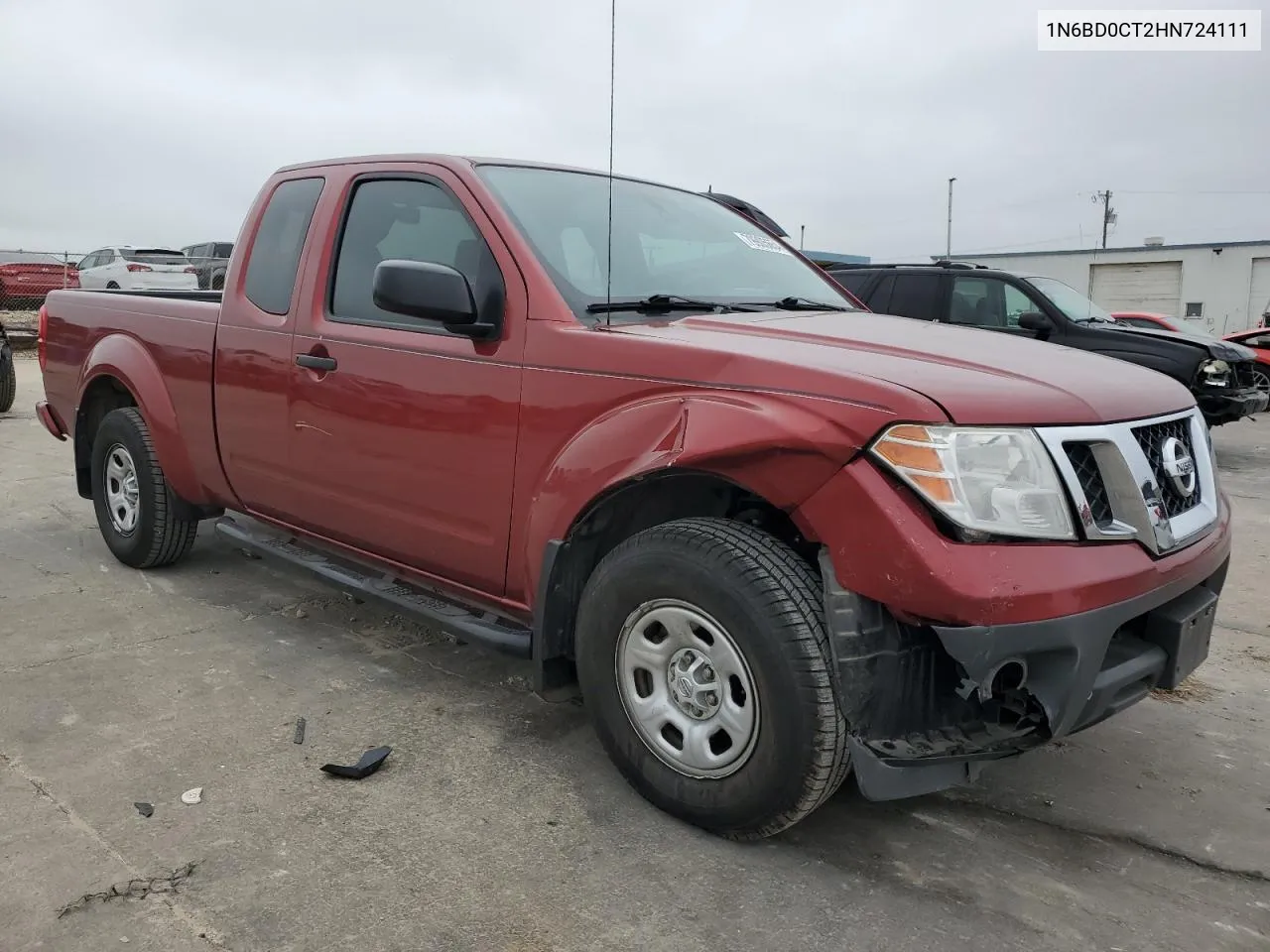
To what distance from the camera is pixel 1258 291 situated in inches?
1183

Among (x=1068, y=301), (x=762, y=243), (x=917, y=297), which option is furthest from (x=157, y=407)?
(x=1068, y=301)

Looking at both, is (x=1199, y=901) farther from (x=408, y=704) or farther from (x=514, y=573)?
(x=408, y=704)

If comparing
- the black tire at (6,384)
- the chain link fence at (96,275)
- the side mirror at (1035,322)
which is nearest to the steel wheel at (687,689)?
the side mirror at (1035,322)

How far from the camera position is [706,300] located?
10.6 ft

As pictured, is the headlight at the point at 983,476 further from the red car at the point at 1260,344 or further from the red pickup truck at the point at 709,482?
the red car at the point at 1260,344

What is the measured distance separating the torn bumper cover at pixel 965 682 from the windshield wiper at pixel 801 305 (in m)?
1.34

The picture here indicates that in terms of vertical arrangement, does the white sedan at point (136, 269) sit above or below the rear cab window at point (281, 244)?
above

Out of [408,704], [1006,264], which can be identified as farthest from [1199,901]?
[1006,264]

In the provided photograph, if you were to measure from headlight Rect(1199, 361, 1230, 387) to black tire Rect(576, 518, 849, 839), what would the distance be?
27.5 feet

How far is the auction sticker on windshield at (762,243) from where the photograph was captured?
3.81 metres

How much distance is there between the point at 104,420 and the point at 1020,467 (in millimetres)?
4359

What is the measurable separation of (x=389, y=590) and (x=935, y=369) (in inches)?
78.7

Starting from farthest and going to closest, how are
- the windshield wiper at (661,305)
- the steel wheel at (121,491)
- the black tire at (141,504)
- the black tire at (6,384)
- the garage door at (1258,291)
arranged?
1. the garage door at (1258,291)
2. the black tire at (6,384)
3. the steel wheel at (121,491)
4. the black tire at (141,504)
5. the windshield wiper at (661,305)

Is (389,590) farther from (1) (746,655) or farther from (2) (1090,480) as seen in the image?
(2) (1090,480)
